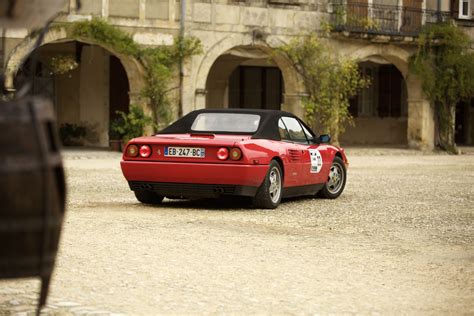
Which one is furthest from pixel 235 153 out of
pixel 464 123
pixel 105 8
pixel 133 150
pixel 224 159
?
pixel 464 123

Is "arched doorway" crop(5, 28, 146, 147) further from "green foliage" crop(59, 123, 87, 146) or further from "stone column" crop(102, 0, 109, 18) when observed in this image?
"stone column" crop(102, 0, 109, 18)

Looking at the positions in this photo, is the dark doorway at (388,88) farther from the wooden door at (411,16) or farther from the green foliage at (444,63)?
the wooden door at (411,16)

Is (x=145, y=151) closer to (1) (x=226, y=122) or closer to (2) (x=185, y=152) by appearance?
(2) (x=185, y=152)

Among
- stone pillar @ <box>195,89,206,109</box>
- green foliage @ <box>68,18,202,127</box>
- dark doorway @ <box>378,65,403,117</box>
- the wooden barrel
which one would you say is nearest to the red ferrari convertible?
the wooden barrel

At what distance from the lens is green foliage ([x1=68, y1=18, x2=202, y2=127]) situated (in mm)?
26984

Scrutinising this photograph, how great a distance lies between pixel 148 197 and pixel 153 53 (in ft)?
48.3

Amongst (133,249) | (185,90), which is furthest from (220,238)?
(185,90)

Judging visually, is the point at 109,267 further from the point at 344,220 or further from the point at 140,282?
the point at 344,220

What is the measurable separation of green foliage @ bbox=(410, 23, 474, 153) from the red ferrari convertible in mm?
19530

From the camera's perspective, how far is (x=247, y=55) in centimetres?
3194

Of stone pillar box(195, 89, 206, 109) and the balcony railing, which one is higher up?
the balcony railing

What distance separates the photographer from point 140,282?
23.9 ft

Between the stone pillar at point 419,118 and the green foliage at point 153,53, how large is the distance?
8175 mm

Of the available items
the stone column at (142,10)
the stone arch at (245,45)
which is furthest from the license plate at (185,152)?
the stone arch at (245,45)
